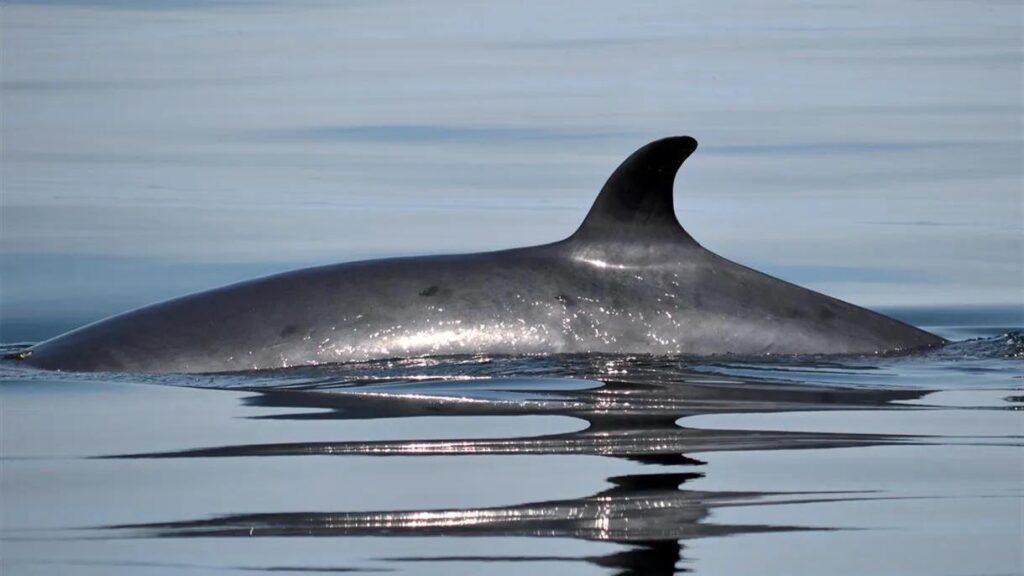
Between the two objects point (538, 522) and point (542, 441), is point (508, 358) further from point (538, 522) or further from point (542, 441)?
point (538, 522)

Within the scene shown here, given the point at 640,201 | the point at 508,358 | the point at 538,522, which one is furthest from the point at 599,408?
the point at 538,522

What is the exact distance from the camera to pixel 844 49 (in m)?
43.0

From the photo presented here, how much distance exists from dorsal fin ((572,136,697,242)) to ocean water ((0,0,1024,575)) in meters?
0.67

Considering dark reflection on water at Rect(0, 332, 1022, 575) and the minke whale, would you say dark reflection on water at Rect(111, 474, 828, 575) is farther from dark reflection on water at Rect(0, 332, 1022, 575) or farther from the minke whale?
the minke whale

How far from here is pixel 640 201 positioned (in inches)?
406

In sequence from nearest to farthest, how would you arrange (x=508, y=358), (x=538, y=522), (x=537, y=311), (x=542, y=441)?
(x=538, y=522), (x=542, y=441), (x=508, y=358), (x=537, y=311)

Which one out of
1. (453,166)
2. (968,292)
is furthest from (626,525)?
(453,166)

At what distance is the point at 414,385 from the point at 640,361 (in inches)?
42.8

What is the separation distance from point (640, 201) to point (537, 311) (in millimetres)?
712

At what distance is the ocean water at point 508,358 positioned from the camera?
668 centimetres

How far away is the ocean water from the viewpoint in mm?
6676

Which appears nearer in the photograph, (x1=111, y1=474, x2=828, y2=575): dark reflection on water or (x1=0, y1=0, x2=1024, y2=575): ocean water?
(x1=111, y1=474, x2=828, y2=575): dark reflection on water

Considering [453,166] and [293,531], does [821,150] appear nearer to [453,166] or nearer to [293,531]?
[453,166]

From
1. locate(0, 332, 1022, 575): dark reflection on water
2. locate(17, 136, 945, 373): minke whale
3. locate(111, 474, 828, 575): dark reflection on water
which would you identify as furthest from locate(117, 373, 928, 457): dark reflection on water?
locate(111, 474, 828, 575): dark reflection on water
